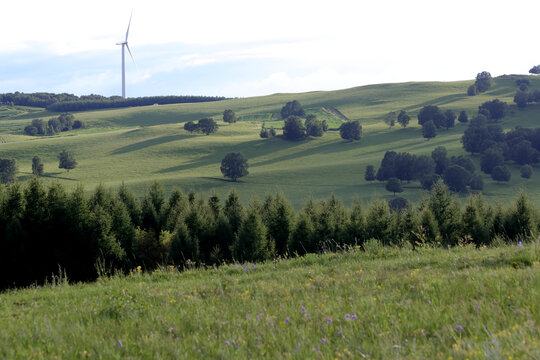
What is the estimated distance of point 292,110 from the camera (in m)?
193

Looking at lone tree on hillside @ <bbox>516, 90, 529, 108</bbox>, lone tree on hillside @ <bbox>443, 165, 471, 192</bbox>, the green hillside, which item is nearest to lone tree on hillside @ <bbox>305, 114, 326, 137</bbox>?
the green hillside

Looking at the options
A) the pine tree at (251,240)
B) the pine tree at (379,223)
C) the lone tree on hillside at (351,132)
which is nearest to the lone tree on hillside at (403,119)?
the lone tree on hillside at (351,132)

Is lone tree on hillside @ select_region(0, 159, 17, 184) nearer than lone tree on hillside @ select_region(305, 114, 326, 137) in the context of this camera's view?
Yes

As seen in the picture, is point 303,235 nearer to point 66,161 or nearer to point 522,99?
point 66,161

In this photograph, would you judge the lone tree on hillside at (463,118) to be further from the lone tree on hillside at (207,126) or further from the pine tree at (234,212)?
the pine tree at (234,212)

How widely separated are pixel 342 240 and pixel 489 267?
2138 centimetres

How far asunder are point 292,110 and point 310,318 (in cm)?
18919

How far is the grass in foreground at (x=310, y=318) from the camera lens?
5.16 meters

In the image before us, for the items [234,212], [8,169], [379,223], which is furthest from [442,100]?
[379,223]

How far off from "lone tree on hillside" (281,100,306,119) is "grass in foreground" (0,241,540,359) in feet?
600

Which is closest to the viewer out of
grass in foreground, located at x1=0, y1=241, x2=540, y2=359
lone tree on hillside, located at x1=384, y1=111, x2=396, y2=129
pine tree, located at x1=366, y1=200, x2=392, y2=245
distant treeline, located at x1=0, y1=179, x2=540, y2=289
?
grass in foreground, located at x1=0, y1=241, x2=540, y2=359

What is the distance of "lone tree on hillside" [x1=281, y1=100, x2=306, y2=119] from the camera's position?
625ft

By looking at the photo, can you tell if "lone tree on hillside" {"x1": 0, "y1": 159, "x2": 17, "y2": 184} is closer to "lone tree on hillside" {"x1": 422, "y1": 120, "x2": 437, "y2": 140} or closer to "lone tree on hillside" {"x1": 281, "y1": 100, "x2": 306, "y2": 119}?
"lone tree on hillside" {"x1": 422, "y1": 120, "x2": 437, "y2": 140}

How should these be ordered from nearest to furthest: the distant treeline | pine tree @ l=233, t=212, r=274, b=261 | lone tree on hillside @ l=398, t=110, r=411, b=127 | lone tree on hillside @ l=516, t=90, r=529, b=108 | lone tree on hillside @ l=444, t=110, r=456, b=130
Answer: the distant treeline, pine tree @ l=233, t=212, r=274, b=261, lone tree on hillside @ l=444, t=110, r=456, b=130, lone tree on hillside @ l=398, t=110, r=411, b=127, lone tree on hillside @ l=516, t=90, r=529, b=108
